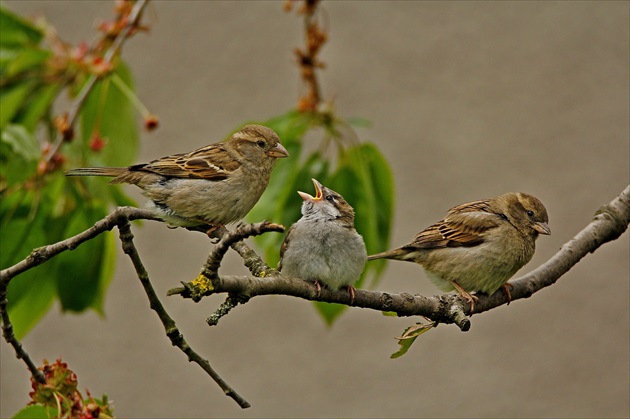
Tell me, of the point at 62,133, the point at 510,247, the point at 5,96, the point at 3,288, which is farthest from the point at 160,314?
the point at 510,247

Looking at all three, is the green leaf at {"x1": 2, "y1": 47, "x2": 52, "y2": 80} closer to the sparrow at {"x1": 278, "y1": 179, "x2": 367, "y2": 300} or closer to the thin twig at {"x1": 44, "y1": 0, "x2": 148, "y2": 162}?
the thin twig at {"x1": 44, "y1": 0, "x2": 148, "y2": 162}

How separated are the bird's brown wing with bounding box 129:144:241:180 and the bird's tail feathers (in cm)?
5

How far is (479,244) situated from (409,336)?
163cm

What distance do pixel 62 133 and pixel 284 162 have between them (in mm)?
716

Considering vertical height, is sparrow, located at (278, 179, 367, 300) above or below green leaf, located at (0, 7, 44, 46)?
below

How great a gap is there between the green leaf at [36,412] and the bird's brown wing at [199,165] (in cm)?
97

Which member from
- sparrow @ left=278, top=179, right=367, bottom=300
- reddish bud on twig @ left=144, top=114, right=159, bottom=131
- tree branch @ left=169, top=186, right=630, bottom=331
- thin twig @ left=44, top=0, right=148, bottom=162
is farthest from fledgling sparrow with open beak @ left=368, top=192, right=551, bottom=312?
thin twig @ left=44, top=0, right=148, bottom=162

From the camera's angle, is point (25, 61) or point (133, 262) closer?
point (133, 262)

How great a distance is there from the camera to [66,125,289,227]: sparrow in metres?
2.62

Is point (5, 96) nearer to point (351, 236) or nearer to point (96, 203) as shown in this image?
point (96, 203)

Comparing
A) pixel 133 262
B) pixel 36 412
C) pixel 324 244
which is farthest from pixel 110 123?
pixel 133 262

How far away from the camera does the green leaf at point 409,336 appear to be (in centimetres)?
194

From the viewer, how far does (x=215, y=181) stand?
278 cm

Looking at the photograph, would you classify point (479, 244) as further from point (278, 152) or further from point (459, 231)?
point (278, 152)
